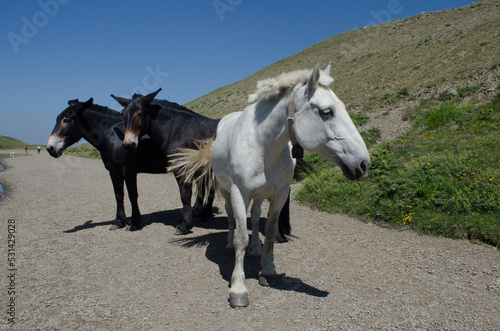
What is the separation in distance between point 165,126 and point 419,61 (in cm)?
2081

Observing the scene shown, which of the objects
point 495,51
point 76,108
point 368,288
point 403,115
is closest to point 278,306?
point 368,288

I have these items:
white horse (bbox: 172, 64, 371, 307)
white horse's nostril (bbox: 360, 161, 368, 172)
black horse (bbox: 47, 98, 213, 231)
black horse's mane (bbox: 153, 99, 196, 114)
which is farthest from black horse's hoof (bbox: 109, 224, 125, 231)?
white horse's nostril (bbox: 360, 161, 368, 172)

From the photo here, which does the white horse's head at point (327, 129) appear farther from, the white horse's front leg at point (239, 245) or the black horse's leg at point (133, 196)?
the black horse's leg at point (133, 196)

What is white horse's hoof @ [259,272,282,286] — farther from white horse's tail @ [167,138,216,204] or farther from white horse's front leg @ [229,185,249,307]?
white horse's tail @ [167,138,216,204]

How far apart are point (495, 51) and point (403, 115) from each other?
7.54 metres

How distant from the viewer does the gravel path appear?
293 centimetres

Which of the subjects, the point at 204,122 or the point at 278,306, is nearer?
the point at 278,306

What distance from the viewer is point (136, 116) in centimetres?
550

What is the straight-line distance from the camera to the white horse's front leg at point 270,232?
3.50 m

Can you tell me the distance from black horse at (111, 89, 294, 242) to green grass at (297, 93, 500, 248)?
7.40 ft

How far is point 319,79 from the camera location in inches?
109

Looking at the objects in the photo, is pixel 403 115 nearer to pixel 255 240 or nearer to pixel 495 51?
pixel 495 51

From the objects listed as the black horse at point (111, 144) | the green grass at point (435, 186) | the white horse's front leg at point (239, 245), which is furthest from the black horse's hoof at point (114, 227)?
the green grass at point (435, 186)

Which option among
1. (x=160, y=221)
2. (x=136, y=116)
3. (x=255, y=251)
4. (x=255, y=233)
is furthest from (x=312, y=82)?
(x=160, y=221)
